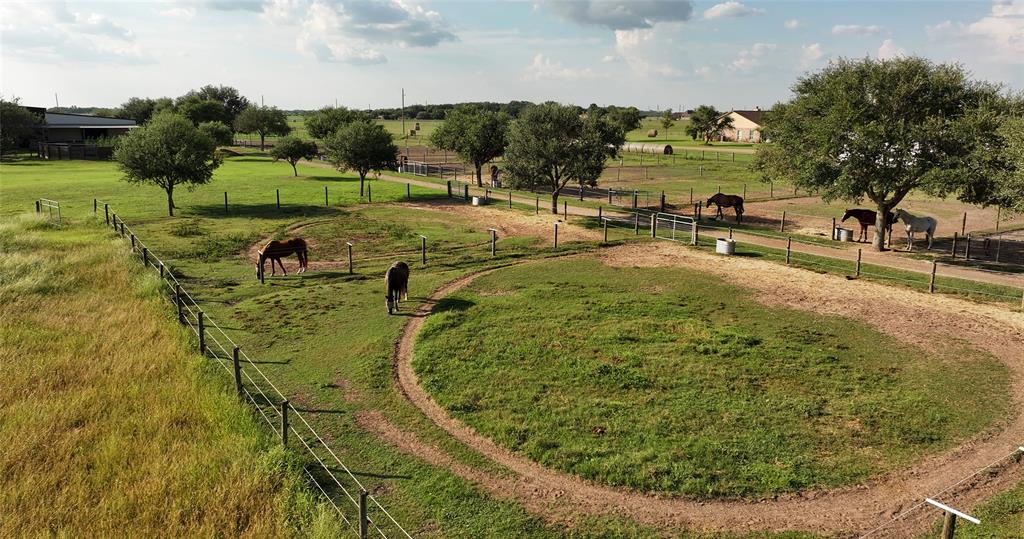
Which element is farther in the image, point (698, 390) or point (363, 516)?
point (698, 390)

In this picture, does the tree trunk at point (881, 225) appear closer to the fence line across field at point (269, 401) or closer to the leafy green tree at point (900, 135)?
the leafy green tree at point (900, 135)

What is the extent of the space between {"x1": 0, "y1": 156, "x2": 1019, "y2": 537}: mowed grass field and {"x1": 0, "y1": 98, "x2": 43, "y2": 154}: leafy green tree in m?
42.2

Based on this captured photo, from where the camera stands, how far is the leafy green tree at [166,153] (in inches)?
1462

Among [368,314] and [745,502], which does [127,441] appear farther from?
[745,502]

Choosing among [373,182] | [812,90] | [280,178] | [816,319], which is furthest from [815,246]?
[280,178]

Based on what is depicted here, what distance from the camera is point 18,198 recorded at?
41312mm

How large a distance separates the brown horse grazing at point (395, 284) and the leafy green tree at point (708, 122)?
10682cm

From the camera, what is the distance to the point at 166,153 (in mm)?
37250

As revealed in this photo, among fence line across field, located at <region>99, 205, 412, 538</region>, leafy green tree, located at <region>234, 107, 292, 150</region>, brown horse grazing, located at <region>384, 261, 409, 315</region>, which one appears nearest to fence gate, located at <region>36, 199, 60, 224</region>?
fence line across field, located at <region>99, 205, 412, 538</region>

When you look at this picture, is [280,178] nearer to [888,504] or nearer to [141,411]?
[141,411]

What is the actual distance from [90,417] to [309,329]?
6314 mm

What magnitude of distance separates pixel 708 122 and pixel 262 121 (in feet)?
266

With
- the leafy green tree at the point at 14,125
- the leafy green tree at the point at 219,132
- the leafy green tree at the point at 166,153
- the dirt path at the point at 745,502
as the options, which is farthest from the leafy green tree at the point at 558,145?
the leafy green tree at the point at 14,125

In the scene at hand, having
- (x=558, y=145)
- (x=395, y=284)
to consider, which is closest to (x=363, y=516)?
(x=395, y=284)
